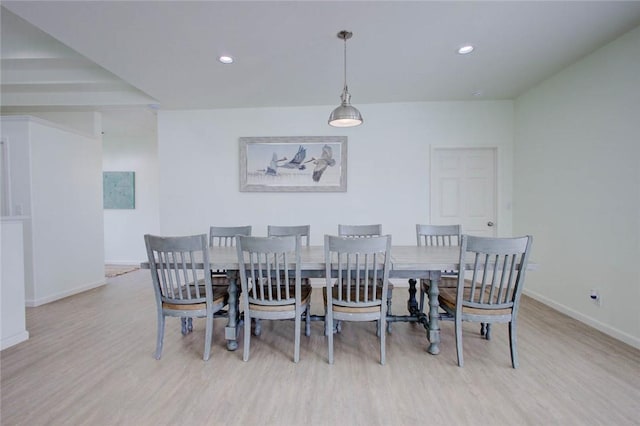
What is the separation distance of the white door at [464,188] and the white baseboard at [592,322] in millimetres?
1021

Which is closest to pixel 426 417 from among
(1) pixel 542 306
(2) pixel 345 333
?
(2) pixel 345 333

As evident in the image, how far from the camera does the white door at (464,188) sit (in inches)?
155

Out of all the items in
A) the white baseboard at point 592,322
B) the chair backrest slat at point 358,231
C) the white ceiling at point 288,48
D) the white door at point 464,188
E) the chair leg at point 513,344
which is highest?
the white ceiling at point 288,48

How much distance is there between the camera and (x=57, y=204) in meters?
3.55

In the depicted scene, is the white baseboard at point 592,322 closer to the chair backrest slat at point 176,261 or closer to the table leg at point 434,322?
the table leg at point 434,322

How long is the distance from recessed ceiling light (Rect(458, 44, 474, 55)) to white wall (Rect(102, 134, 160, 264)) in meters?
5.55

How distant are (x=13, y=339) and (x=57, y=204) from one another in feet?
6.12

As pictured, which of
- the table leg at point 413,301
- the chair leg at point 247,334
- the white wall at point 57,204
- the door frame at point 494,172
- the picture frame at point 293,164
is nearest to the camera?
the chair leg at point 247,334

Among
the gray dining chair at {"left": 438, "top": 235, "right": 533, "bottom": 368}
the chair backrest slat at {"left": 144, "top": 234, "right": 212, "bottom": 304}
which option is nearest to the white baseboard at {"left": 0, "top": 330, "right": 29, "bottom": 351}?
the chair backrest slat at {"left": 144, "top": 234, "right": 212, "bottom": 304}

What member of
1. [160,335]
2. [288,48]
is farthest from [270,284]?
[288,48]

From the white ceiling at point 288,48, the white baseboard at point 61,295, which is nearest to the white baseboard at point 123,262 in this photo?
the white baseboard at point 61,295

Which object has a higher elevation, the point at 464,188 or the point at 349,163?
the point at 349,163

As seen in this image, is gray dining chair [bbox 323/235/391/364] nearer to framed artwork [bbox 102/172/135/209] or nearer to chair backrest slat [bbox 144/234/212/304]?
chair backrest slat [bbox 144/234/212/304]

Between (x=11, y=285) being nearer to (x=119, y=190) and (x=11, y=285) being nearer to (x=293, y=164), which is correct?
(x=293, y=164)
